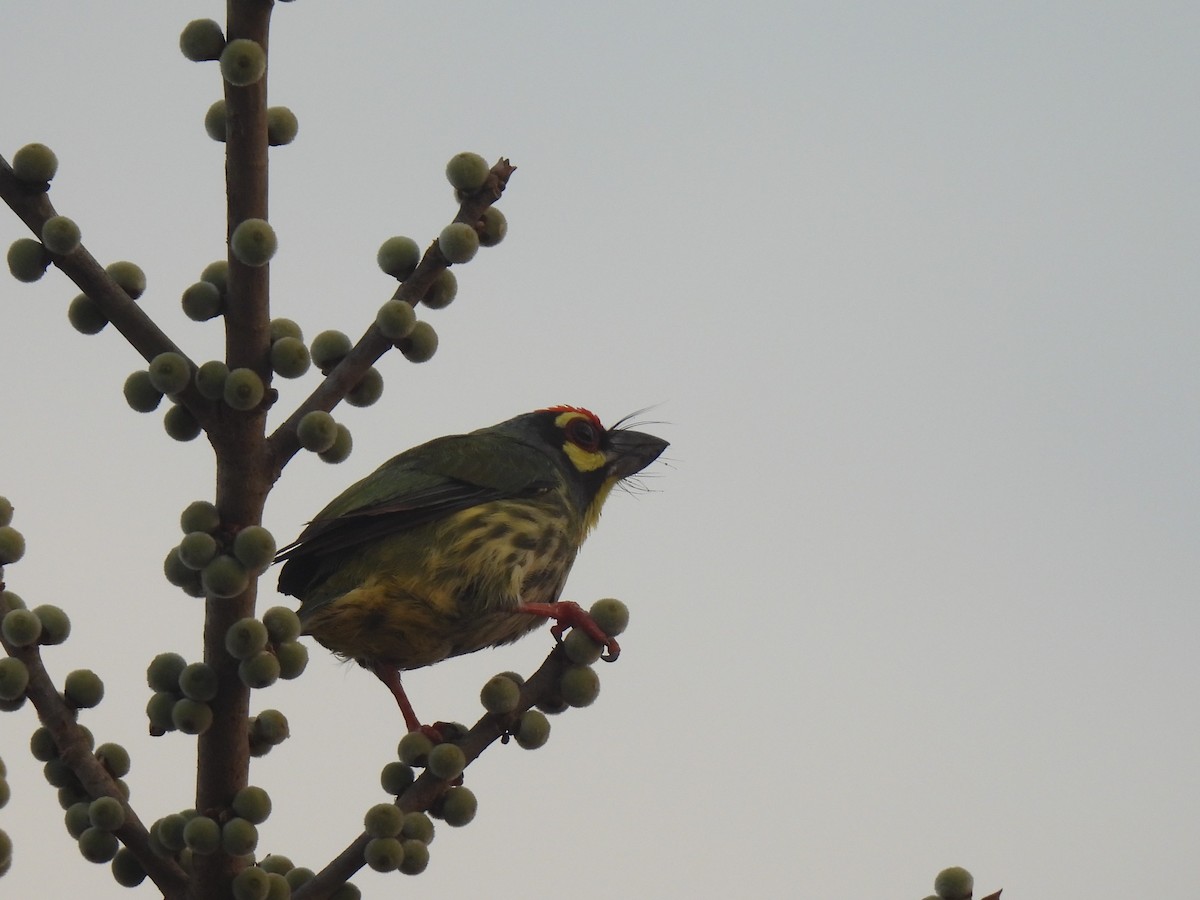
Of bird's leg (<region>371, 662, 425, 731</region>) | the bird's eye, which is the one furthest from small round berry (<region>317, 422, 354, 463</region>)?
the bird's eye

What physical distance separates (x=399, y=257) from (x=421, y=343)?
0.66 ft

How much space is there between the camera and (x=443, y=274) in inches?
115

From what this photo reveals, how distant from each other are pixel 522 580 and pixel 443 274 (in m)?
2.21

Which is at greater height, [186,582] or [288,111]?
[288,111]

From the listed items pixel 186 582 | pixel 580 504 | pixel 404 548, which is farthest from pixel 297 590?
pixel 186 582

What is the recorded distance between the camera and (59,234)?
2629mm

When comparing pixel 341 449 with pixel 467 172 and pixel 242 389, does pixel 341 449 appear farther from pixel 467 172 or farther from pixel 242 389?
pixel 467 172

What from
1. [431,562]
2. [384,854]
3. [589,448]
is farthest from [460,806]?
[589,448]

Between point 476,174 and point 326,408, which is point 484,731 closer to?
point 326,408

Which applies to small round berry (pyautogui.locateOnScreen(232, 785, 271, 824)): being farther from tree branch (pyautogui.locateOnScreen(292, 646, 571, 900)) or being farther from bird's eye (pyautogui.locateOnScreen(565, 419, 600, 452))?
bird's eye (pyautogui.locateOnScreen(565, 419, 600, 452))

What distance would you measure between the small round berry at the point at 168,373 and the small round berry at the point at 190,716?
0.65 metres

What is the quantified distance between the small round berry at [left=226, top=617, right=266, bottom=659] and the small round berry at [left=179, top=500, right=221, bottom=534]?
20 centimetres

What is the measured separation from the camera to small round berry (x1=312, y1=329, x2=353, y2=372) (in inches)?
115

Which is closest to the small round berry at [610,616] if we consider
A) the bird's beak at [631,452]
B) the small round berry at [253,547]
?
the small round berry at [253,547]
